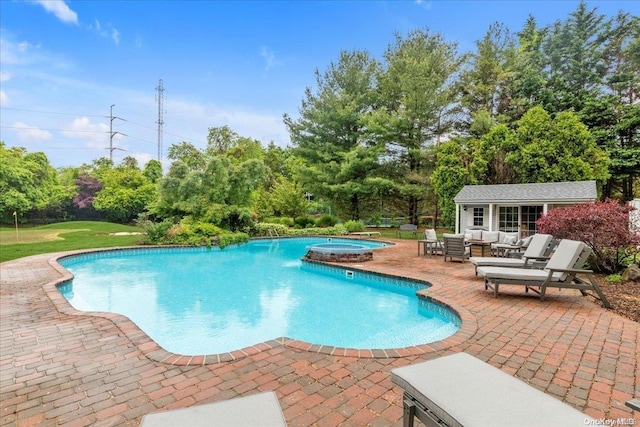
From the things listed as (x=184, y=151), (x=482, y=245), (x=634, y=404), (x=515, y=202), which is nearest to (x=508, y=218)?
(x=515, y=202)

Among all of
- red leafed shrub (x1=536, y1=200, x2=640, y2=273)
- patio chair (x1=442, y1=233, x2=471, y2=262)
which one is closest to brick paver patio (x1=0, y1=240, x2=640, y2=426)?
red leafed shrub (x1=536, y1=200, x2=640, y2=273)

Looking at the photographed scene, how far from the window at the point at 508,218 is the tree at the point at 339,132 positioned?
854 centimetres

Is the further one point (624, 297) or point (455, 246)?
point (455, 246)

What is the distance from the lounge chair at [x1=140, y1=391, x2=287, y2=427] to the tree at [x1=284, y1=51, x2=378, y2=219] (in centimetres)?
2040

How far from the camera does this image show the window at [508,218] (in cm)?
1538

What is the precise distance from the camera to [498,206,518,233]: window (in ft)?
50.4

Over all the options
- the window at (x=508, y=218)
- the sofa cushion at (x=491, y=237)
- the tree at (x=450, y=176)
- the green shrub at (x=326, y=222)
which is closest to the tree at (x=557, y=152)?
the tree at (x=450, y=176)

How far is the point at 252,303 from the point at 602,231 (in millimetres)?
7707

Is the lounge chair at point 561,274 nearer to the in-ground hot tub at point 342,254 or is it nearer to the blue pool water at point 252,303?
the blue pool water at point 252,303

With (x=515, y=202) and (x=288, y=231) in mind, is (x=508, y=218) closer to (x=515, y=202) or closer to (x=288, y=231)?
(x=515, y=202)

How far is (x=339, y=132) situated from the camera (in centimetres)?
2380

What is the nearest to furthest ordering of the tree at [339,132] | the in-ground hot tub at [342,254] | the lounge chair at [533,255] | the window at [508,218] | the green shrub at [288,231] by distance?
1. the lounge chair at [533,255]
2. the in-ground hot tub at [342,254]
3. the window at [508,218]
4. the green shrub at [288,231]
5. the tree at [339,132]

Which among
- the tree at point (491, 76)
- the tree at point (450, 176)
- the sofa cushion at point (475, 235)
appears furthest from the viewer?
the tree at point (491, 76)

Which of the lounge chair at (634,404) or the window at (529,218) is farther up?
the window at (529,218)
